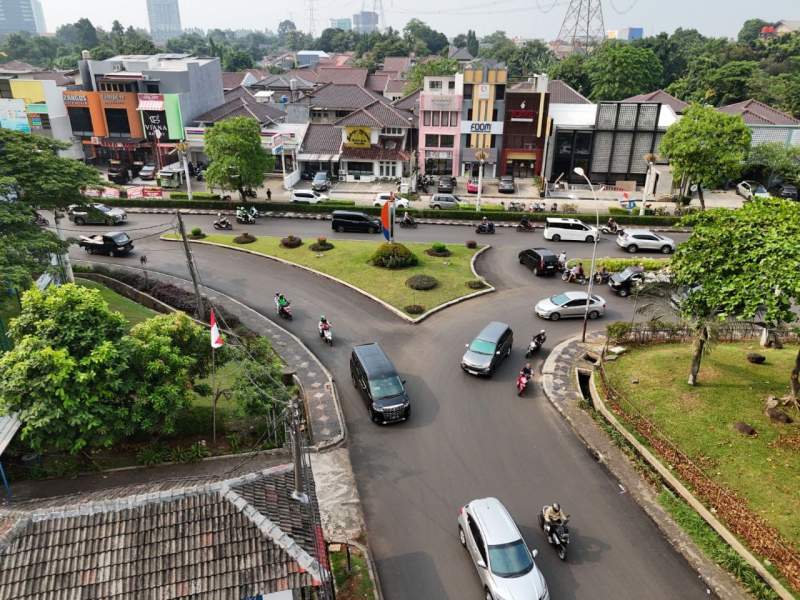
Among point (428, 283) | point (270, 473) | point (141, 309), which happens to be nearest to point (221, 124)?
point (141, 309)

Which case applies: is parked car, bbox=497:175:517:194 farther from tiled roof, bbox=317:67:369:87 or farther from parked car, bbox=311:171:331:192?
tiled roof, bbox=317:67:369:87

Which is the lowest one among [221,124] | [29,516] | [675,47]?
[29,516]

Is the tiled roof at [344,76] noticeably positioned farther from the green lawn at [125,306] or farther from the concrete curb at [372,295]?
the green lawn at [125,306]

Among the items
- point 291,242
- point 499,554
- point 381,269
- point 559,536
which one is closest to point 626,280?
point 381,269

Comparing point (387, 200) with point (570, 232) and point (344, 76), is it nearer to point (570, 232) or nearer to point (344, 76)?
point (570, 232)

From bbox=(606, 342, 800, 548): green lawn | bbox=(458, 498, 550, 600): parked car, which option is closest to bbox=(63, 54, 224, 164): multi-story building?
bbox=(606, 342, 800, 548): green lawn

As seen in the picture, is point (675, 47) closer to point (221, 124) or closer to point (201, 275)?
point (221, 124)

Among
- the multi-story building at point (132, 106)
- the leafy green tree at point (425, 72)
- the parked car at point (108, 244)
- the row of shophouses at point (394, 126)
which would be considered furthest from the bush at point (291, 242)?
the leafy green tree at point (425, 72)
